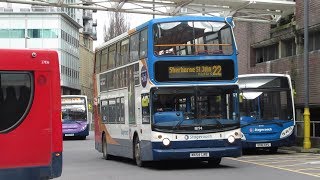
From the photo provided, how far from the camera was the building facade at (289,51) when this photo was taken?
24562 millimetres

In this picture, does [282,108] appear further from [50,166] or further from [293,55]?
[50,166]

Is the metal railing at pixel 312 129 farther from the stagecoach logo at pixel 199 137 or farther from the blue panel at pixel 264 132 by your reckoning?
the stagecoach logo at pixel 199 137

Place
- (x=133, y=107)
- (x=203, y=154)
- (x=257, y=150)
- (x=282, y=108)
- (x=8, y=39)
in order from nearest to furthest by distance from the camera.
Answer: (x=203, y=154), (x=133, y=107), (x=282, y=108), (x=257, y=150), (x=8, y=39)

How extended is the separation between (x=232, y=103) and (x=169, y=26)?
266cm

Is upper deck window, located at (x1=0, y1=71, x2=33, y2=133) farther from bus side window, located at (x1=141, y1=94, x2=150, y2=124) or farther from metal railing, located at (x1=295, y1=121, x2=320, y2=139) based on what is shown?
metal railing, located at (x1=295, y1=121, x2=320, y2=139)

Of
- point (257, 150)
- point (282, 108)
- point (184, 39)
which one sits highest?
point (184, 39)

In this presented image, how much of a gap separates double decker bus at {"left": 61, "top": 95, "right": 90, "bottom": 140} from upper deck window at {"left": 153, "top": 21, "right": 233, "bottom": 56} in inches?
909

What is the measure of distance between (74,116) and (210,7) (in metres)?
14.2

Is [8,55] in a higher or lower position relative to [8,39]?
lower

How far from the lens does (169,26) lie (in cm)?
1592

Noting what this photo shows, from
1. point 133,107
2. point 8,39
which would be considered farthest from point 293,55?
point 8,39

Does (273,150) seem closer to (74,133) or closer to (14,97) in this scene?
(14,97)

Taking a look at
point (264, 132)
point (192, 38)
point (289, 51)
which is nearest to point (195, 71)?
point (192, 38)

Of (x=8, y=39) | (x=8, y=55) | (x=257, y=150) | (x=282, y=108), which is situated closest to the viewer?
(x=8, y=55)
